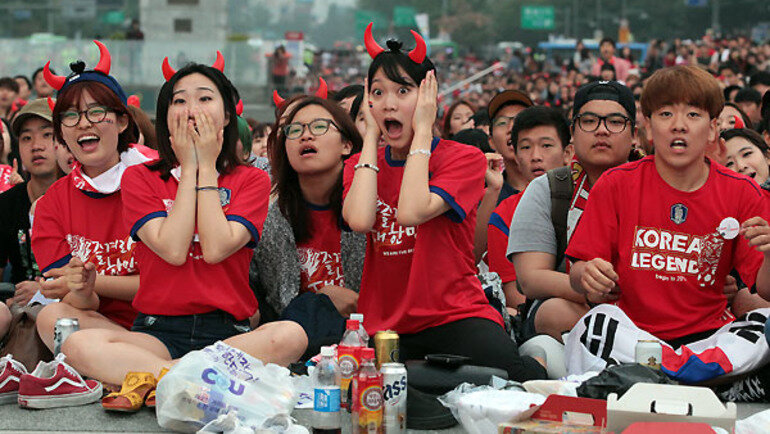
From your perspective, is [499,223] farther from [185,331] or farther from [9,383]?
[9,383]

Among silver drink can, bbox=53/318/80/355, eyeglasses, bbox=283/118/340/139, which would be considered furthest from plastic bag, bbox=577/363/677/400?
silver drink can, bbox=53/318/80/355

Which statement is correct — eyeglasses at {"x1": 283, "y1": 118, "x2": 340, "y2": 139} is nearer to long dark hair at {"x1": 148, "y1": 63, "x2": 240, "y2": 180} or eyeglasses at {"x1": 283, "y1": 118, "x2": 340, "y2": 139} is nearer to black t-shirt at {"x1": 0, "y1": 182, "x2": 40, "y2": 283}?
long dark hair at {"x1": 148, "y1": 63, "x2": 240, "y2": 180}

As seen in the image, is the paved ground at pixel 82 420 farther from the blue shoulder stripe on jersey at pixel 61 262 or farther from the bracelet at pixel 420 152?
the bracelet at pixel 420 152

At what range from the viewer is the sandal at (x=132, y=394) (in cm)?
445

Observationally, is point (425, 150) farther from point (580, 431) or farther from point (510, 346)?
point (580, 431)

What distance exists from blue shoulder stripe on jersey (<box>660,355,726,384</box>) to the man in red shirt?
2 centimetres

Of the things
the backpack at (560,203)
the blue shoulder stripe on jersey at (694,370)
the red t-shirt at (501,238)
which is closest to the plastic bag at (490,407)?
the blue shoulder stripe on jersey at (694,370)

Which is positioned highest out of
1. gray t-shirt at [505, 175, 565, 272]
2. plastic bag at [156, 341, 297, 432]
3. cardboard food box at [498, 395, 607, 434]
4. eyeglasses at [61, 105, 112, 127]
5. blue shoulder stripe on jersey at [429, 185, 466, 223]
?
eyeglasses at [61, 105, 112, 127]

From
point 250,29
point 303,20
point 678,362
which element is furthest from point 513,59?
point 303,20

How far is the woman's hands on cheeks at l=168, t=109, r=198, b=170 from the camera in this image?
4.90 m

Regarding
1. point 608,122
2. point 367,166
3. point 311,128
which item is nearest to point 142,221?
point 367,166

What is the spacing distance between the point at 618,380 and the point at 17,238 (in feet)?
12.9

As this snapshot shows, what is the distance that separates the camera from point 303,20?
8019cm

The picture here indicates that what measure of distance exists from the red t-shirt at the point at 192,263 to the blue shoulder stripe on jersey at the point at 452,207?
2.85ft
